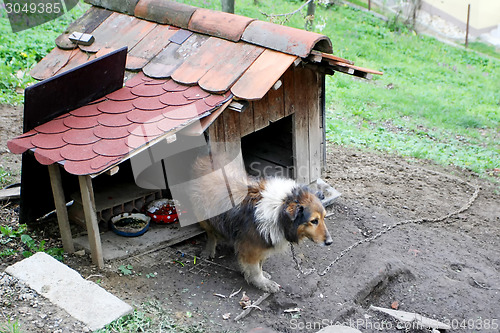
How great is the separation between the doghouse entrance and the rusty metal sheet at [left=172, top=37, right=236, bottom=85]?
5.54ft

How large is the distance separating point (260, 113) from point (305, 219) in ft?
5.04

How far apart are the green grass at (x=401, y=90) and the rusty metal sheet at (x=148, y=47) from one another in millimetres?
4116

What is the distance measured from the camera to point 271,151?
308 inches

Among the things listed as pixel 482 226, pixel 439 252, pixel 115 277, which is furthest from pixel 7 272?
pixel 482 226

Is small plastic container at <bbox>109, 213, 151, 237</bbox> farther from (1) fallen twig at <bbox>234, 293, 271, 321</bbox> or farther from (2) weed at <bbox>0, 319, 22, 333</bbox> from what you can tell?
(2) weed at <bbox>0, 319, 22, 333</bbox>

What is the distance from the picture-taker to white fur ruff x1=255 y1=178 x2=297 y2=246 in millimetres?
5488

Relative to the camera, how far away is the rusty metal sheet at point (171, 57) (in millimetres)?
6154

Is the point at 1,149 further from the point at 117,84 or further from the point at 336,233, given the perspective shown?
the point at 336,233

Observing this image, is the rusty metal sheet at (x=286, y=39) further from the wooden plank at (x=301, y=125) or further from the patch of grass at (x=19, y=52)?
the patch of grass at (x=19, y=52)

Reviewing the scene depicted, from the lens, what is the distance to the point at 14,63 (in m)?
10.2

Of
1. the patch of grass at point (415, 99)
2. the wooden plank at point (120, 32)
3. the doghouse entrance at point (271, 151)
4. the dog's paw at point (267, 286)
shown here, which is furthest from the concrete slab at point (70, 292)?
the patch of grass at point (415, 99)

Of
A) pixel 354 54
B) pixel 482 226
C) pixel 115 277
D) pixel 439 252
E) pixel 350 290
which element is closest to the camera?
pixel 115 277

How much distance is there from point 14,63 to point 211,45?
565cm

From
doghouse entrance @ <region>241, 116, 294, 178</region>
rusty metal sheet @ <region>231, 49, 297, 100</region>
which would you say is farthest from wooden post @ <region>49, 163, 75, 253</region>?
doghouse entrance @ <region>241, 116, 294, 178</region>
